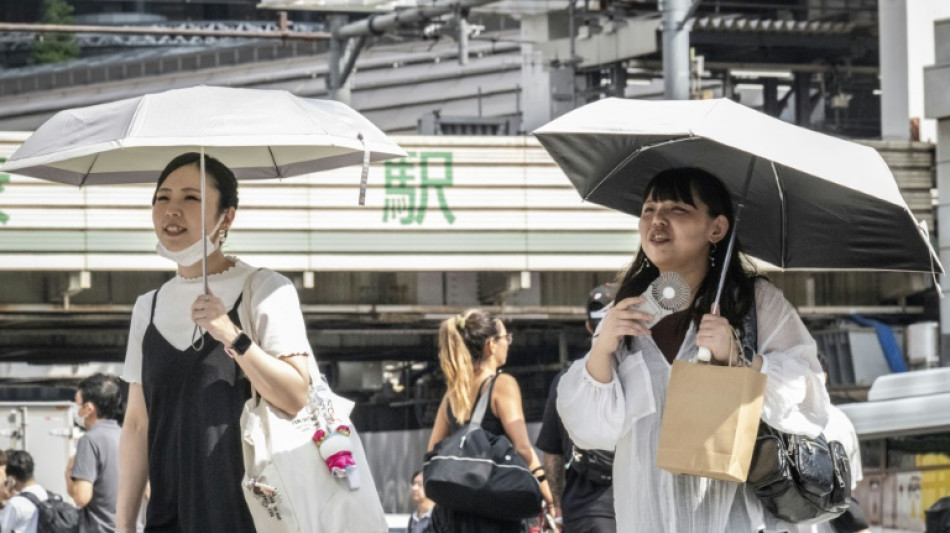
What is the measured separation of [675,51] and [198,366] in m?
19.9

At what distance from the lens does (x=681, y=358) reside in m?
5.62

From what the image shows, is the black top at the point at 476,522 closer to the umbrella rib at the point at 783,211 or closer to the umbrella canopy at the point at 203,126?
the umbrella canopy at the point at 203,126

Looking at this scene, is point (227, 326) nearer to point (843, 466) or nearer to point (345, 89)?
point (843, 466)

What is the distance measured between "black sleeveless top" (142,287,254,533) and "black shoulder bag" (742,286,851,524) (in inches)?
62.8

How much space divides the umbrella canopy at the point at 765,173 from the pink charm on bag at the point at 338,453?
3.65 ft

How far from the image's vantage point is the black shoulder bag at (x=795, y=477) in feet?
17.7

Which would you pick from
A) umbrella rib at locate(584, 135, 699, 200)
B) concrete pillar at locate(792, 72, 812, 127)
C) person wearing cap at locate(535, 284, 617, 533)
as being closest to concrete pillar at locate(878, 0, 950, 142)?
concrete pillar at locate(792, 72, 812, 127)

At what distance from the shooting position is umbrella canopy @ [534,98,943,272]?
17.6 ft

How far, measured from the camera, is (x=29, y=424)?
23.8 meters

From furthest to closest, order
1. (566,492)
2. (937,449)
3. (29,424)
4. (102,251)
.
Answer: (102,251) → (29,424) → (937,449) → (566,492)

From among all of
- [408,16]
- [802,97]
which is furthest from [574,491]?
[802,97]

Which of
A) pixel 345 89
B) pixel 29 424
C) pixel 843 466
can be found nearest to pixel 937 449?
pixel 843 466

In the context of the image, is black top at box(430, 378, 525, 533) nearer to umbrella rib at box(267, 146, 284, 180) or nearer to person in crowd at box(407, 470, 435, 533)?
umbrella rib at box(267, 146, 284, 180)

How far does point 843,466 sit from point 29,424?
767 inches
